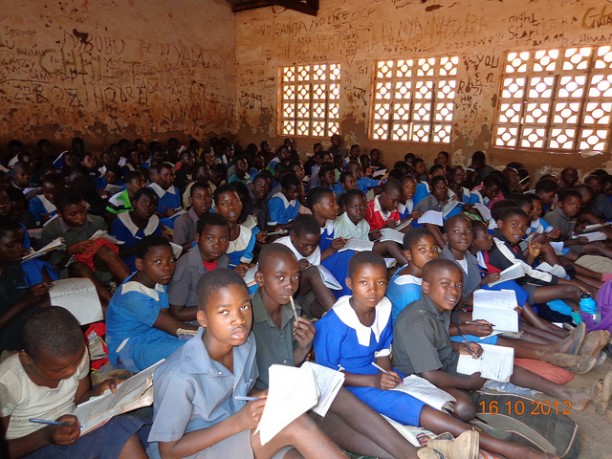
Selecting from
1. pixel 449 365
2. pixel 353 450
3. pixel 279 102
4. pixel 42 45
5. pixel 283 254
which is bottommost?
pixel 353 450

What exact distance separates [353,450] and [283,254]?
87 cm

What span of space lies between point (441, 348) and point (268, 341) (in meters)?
0.84

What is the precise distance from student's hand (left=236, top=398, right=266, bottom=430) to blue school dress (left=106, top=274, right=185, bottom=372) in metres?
0.84

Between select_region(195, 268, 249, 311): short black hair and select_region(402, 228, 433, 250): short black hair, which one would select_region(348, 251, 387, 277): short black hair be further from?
select_region(195, 268, 249, 311): short black hair

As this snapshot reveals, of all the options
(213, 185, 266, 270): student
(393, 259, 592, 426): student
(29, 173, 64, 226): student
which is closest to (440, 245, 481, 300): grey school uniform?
(393, 259, 592, 426): student

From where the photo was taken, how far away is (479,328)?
2.25 meters

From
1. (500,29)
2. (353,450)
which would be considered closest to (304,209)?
(353,450)

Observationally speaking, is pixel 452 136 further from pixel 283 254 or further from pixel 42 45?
pixel 42 45

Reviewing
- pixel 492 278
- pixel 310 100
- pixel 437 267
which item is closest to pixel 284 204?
pixel 492 278

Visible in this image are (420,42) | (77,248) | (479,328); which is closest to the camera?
(479,328)

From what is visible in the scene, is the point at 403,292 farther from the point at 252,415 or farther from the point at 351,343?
the point at 252,415

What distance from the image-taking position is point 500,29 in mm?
6316

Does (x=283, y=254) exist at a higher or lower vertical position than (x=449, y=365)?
higher

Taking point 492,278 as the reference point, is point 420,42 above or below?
above
